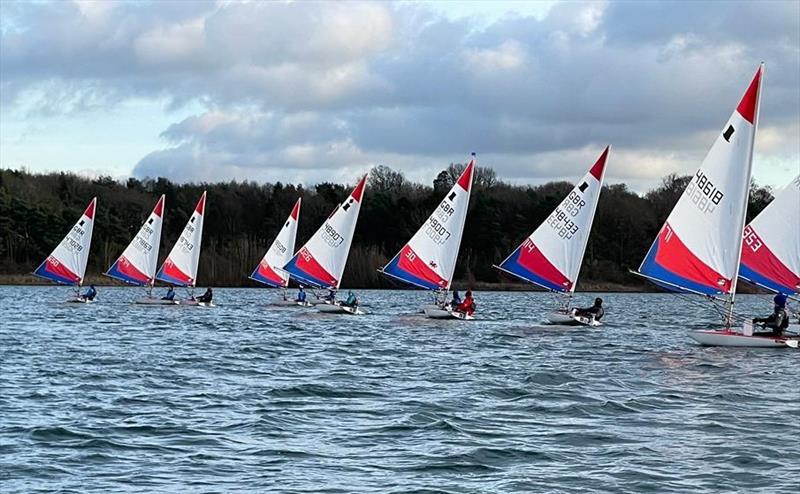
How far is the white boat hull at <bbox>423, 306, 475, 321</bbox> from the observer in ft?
130

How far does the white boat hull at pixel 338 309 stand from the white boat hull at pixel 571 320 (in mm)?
10572

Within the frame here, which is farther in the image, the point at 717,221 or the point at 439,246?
the point at 439,246

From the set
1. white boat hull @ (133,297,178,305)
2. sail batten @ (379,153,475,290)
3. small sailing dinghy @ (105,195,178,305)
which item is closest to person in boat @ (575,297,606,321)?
sail batten @ (379,153,475,290)

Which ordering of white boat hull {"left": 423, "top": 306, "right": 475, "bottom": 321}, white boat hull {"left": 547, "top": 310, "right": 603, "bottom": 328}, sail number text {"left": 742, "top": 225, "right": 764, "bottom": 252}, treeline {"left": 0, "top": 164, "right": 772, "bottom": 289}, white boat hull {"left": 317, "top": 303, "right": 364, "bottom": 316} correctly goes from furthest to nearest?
1. treeline {"left": 0, "top": 164, "right": 772, "bottom": 289}
2. white boat hull {"left": 317, "top": 303, "right": 364, "bottom": 316}
3. white boat hull {"left": 423, "top": 306, "right": 475, "bottom": 321}
4. white boat hull {"left": 547, "top": 310, "right": 603, "bottom": 328}
5. sail number text {"left": 742, "top": 225, "right": 764, "bottom": 252}

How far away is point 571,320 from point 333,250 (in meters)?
12.8

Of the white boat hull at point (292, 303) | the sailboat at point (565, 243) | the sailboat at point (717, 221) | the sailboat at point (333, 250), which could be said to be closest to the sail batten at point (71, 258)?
the white boat hull at point (292, 303)

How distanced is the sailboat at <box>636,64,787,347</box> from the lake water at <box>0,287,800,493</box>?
1.73 meters

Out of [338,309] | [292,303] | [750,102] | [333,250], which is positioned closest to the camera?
[750,102]

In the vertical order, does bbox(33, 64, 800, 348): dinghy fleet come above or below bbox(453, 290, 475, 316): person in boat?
above

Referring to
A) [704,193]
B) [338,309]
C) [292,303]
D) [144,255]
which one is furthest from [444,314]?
[144,255]

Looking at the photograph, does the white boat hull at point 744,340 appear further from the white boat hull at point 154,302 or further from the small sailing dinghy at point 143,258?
the small sailing dinghy at point 143,258

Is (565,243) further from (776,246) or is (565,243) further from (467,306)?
(776,246)

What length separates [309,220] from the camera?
106 meters

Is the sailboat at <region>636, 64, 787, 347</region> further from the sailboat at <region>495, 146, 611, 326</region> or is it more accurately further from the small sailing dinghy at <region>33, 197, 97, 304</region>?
A: the small sailing dinghy at <region>33, 197, 97, 304</region>
